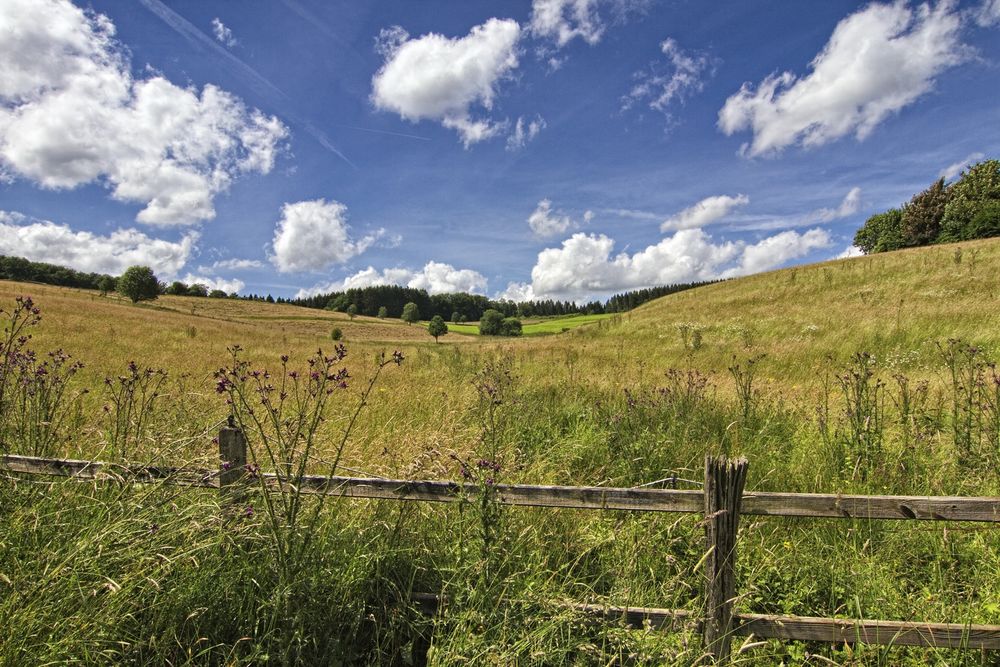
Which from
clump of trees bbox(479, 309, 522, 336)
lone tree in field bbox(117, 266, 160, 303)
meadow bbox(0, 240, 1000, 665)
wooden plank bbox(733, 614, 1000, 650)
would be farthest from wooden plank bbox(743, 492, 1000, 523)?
lone tree in field bbox(117, 266, 160, 303)

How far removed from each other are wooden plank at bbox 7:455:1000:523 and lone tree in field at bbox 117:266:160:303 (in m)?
74.0

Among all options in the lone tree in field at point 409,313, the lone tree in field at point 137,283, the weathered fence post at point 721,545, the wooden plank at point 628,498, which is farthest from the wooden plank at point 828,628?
the lone tree in field at point 409,313

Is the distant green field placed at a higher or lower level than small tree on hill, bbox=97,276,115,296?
lower

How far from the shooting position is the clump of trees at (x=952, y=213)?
4484cm

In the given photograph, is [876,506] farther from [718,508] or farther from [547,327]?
[547,327]

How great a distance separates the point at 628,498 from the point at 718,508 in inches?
21.2

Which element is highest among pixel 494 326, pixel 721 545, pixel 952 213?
pixel 952 213

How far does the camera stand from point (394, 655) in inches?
106

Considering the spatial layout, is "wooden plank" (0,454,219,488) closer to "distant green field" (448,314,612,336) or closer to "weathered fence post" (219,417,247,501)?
"weathered fence post" (219,417,247,501)

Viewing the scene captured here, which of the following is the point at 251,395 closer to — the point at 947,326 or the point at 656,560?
the point at 656,560

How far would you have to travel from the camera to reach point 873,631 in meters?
2.68

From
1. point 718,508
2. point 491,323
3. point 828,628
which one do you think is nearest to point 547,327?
point 491,323

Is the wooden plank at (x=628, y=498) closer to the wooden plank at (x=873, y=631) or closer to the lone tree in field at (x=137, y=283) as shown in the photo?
the wooden plank at (x=873, y=631)

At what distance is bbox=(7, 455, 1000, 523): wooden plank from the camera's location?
8.66 feet
